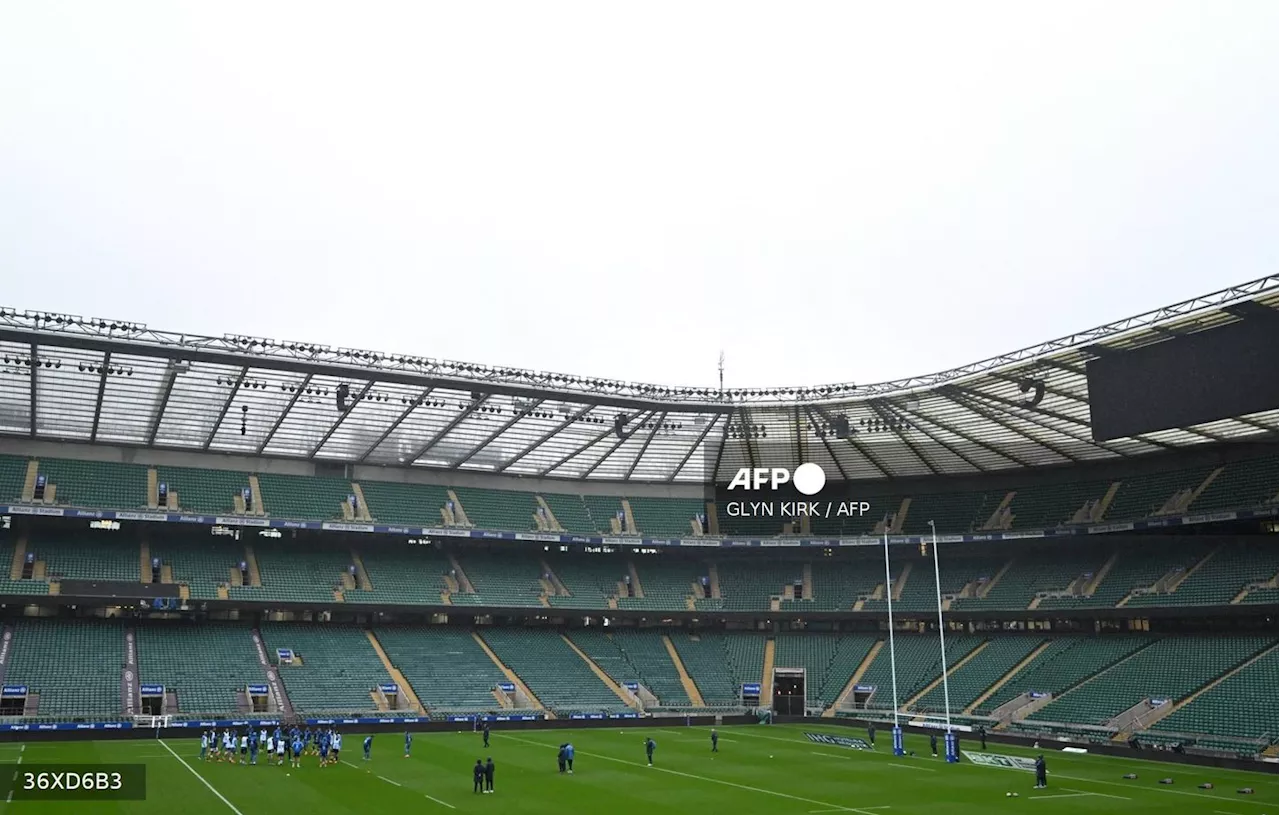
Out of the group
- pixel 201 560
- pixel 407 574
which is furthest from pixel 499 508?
pixel 201 560

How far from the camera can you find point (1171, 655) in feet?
184

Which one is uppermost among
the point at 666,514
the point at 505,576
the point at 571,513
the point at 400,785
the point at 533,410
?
the point at 533,410

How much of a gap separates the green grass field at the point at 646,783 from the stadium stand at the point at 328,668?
526 cm

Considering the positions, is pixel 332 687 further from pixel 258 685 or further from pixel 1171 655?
pixel 1171 655

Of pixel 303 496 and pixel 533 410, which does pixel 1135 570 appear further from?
pixel 303 496

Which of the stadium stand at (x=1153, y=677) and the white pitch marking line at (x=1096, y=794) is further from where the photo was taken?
the stadium stand at (x=1153, y=677)

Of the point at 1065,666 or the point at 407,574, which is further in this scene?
the point at 407,574

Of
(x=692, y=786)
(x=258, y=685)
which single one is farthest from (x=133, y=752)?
(x=692, y=786)

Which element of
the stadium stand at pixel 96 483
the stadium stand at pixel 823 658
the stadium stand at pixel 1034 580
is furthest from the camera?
the stadium stand at pixel 823 658

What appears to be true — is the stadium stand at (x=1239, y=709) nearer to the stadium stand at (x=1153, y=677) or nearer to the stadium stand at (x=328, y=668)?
the stadium stand at (x=1153, y=677)

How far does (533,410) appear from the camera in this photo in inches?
2388

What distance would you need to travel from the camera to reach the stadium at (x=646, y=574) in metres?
41.4

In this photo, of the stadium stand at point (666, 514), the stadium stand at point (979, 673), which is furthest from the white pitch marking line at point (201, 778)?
the stadium stand at point (979, 673)

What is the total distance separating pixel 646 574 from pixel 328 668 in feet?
80.1
